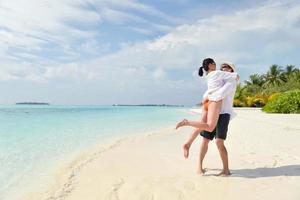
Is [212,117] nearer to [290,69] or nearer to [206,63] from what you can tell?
[206,63]

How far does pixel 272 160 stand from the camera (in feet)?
20.2

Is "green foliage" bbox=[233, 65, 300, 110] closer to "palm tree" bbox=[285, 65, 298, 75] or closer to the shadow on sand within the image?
"palm tree" bbox=[285, 65, 298, 75]

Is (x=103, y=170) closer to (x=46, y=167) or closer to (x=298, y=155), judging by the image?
Answer: (x=46, y=167)

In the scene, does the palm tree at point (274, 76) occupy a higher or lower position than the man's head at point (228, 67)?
higher

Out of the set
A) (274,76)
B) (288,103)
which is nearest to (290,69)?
(274,76)

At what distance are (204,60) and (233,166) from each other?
1.93 meters

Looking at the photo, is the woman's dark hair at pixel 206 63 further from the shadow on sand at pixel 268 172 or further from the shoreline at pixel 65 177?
the shoreline at pixel 65 177

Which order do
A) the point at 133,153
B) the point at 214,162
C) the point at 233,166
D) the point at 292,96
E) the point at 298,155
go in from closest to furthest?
the point at 233,166 → the point at 214,162 → the point at 298,155 → the point at 133,153 → the point at 292,96

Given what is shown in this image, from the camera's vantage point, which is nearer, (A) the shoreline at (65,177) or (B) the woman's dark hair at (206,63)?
(A) the shoreline at (65,177)

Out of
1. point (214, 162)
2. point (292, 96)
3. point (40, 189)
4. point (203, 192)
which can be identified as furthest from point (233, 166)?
point (292, 96)

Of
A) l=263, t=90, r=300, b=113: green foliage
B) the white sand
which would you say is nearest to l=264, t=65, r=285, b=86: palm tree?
l=263, t=90, r=300, b=113: green foliage

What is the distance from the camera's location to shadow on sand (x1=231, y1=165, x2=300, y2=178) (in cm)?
505

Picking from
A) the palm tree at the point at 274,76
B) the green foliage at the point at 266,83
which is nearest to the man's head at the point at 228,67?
the green foliage at the point at 266,83

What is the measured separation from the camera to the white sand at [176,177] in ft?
13.7
